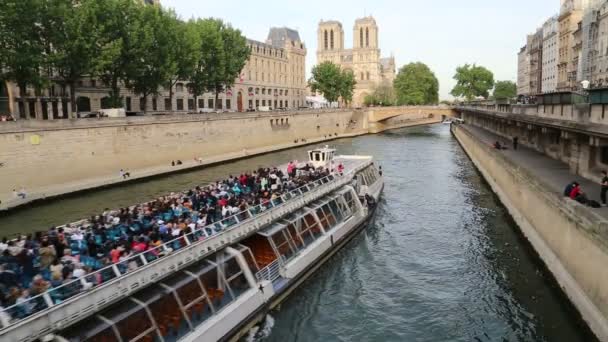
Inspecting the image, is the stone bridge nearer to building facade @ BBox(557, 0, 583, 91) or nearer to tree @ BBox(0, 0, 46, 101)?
building facade @ BBox(557, 0, 583, 91)

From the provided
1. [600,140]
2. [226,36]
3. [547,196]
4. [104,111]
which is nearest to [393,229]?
→ [547,196]

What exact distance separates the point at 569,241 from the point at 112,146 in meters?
35.3

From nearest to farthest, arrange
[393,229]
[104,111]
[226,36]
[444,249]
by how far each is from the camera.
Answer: [444,249] → [393,229] → [104,111] → [226,36]

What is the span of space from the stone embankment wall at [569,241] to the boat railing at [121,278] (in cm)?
1004

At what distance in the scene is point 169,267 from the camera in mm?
13156

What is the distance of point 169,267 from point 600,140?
17054mm

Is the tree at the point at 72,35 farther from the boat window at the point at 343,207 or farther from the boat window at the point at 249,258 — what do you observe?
the boat window at the point at 249,258

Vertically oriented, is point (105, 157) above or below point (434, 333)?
above

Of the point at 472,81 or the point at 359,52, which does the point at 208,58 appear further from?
the point at 359,52

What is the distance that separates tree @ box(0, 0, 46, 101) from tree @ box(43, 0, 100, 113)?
2.76 ft

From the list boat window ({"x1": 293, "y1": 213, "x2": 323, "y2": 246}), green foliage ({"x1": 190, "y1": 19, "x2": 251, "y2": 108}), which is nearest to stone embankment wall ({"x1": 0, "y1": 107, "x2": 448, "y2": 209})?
green foliage ({"x1": 190, "y1": 19, "x2": 251, "y2": 108})

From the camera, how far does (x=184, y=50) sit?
5172cm

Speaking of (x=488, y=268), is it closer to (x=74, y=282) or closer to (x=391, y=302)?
(x=391, y=302)

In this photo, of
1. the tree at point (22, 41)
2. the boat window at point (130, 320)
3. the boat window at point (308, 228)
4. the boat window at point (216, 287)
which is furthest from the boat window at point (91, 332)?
the tree at point (22, 41)
